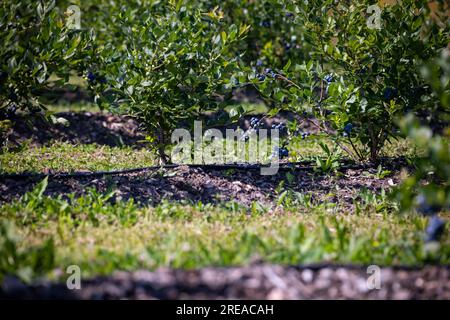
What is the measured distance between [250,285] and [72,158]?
2.75 meters

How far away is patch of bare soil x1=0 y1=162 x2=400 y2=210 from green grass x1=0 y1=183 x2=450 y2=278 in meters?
0.16

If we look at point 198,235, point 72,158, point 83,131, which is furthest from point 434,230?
point 83,131

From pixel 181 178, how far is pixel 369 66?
5.40 feet

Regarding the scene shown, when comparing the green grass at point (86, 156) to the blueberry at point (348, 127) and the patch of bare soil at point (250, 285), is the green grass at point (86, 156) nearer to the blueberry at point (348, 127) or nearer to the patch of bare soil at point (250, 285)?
the blueberry at point (348, 127)

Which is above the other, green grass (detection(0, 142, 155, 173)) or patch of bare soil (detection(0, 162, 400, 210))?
green grass (detection(0, 142, 155, 173))

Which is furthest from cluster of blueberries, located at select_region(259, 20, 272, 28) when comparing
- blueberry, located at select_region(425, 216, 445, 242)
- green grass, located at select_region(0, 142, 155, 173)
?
blueberry, located at select_region(425, 216, 445, 242)

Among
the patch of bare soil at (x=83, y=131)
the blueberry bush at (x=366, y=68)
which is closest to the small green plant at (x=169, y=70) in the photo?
the blueberry bush at (x=366, y=68)

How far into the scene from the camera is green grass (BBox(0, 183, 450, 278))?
7.18 feet

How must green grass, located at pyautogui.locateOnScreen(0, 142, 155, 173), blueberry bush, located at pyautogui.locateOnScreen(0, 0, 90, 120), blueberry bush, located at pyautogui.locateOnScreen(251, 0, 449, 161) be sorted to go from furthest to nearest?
green grass, located at pyautogui.locateOnScreen(0, 142, 155, 173), blueberry bush, located at pyautogui.locateOnScreen(251, 0, 449, 161), blueberry bush, located at pyautogui.locateOnScreen(0, 0, 90, 120)

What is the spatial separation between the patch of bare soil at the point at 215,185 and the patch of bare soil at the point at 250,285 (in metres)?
1.17

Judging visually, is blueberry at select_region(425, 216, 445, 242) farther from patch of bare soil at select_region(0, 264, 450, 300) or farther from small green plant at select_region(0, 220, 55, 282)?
small green plant at select_region(0, 220, 55, 282)

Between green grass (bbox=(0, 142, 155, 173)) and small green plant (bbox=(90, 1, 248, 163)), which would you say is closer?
small green plant (bbox=(90, 1, 248, 163))

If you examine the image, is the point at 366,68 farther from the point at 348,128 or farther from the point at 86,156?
the point at 86,156

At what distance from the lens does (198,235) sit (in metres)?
2.62
